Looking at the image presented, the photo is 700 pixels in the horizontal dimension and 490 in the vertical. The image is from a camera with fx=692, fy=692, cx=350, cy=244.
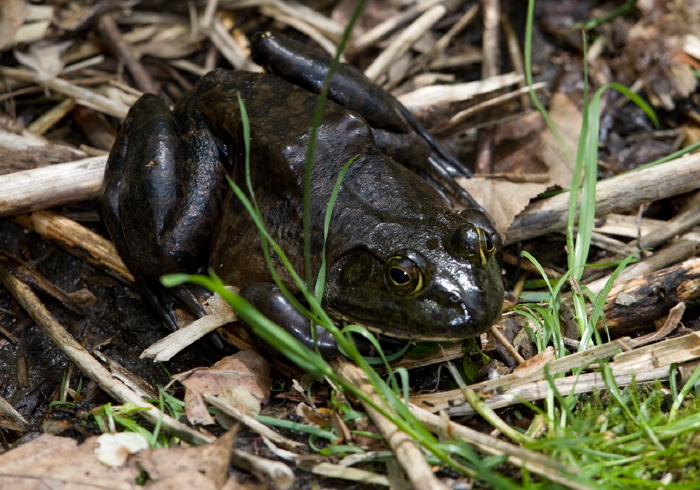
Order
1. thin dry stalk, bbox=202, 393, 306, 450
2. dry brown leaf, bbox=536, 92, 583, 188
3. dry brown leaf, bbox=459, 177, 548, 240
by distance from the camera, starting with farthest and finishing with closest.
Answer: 1. dry brown leaf, bbox=536, 92, 583, 188
2. dry brown leaf, bbox=459, 177, 548, 240
3. thin dry stalk, bbox=202, 393, 306, 450

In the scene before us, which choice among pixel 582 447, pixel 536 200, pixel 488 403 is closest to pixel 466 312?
pixel 488 403

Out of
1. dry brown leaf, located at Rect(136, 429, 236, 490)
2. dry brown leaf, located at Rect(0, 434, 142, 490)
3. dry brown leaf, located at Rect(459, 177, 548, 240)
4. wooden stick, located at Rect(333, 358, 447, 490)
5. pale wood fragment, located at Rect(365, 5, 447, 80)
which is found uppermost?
pale wood fragment, located at Rect(365, 5, 447, 80)

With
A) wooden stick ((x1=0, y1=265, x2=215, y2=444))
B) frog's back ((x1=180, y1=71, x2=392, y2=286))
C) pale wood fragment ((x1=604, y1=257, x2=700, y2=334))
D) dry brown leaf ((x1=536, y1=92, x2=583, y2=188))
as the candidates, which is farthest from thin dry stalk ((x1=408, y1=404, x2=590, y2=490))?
dry brown leaf ((x1=536, y1=92, x2=583, y2=188))

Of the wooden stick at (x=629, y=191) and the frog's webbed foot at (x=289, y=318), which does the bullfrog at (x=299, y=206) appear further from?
the wooden stick at (x=629, y=191)

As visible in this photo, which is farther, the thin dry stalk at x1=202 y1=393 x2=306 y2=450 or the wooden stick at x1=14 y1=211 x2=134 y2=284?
the wooden stick at x1=14 y1=211 x2=134 y2=284

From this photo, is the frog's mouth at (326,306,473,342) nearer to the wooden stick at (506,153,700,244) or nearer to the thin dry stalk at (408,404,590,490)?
the thin dry stalk at (408,404,590,490)
